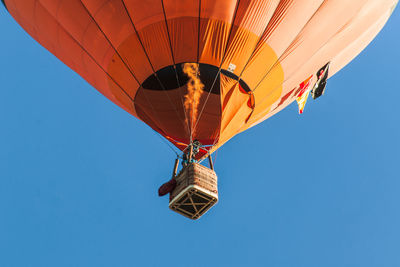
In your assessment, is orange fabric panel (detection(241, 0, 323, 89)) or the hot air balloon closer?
the hot air balloon

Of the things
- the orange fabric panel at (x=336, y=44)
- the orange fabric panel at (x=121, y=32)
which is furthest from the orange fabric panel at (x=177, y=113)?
the orange fabric panel at (x=336, y=44)

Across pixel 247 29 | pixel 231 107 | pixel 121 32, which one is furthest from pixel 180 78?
pixel 247 29

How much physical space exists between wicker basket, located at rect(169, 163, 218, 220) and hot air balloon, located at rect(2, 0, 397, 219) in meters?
0.03

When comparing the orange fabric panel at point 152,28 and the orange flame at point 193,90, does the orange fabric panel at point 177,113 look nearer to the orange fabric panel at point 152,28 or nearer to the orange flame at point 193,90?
the orange flame at point 193,90

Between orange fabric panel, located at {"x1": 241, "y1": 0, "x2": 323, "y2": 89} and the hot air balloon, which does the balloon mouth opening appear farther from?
orange fabric panel, located at {"x1": 241, "y1": 0, "x2": 323, "y2": 89}

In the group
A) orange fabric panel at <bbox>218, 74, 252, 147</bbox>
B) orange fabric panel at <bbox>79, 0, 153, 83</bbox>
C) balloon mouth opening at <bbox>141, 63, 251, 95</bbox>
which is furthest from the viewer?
orange fabric panel at <bbox>218, 74, 252, 147</bbox>

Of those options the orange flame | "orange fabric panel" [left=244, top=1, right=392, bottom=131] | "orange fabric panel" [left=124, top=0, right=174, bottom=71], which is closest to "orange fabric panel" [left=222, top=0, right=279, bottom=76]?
the orange flame

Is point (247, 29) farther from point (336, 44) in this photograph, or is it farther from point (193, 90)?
point (336, 44)

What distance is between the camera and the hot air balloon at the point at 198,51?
6.81 meters

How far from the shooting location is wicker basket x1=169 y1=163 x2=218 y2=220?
627 centimetres

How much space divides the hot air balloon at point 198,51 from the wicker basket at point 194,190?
32 millimetres

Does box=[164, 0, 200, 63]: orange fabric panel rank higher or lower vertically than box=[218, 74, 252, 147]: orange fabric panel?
higher

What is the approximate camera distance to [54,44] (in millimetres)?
8516

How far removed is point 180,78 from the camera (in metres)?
7.14
